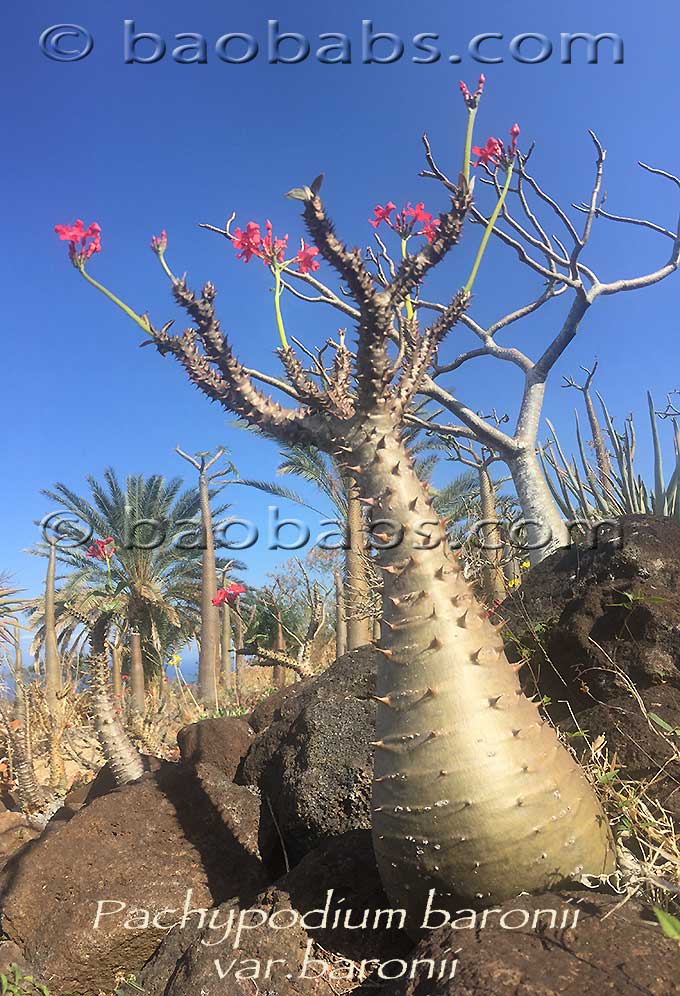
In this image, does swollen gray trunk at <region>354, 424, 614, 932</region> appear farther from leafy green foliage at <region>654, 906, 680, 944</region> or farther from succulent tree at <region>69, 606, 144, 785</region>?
succulent tree at <region>69, 606, 144, 785</region>

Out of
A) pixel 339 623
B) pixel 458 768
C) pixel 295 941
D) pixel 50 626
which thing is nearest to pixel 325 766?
pixel 295 941

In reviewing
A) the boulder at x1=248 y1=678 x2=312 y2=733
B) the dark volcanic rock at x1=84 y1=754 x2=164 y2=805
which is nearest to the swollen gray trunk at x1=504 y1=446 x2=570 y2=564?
the boulder at x1=248 y1=678 x2=312 y2=733

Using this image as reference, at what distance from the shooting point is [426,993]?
1521mm

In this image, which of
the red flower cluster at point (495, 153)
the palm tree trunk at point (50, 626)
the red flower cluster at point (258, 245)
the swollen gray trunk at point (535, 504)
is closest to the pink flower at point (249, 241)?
the red flower cluster at point (258, 245)

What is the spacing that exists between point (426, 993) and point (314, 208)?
2288 mm

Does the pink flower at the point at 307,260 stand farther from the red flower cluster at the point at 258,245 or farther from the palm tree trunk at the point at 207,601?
the palm tree trunk at the point at 207,601

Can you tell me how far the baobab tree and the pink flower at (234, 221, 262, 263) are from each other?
1.55 ft

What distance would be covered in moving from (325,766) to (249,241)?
2.37m

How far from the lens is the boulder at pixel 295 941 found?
2041 mm

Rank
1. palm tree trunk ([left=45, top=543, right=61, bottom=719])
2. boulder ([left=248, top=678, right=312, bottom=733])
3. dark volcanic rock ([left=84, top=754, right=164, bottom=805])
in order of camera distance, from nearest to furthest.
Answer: dark volcanic rock ([left=84, top=754, right=164, bottom=805]) → boulder ([left=248, top=678, right=312, bottom=733]) → palm tree trunk ([left=45, top=543, right=61, bottom=719])

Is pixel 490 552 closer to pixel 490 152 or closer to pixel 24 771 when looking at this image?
pixel 490 152

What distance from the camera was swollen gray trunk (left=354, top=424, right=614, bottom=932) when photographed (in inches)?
74.9

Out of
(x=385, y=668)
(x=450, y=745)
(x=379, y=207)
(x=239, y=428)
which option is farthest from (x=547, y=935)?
(x=239, y=428)

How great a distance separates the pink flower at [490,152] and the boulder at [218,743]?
354cm
